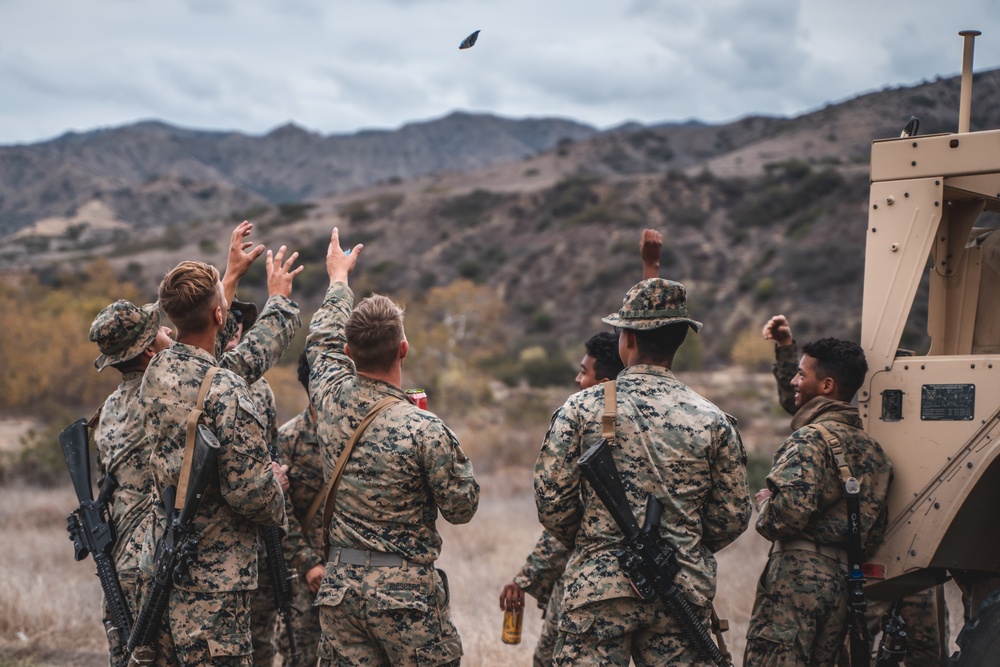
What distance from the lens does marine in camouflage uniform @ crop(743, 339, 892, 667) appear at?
425 cm

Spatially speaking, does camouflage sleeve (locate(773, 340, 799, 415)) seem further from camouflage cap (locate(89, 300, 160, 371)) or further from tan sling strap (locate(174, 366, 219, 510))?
camouflage cap (locate(89, 300, 160, 371))

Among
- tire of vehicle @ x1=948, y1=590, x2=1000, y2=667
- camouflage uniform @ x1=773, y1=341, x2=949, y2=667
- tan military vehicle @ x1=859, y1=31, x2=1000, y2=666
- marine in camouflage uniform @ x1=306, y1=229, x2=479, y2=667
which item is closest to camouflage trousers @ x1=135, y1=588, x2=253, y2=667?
marine in camouflage uniform @ x1=306, y1=229, x2=479, y2=667

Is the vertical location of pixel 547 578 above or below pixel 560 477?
below

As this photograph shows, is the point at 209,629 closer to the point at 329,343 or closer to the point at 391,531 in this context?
the point at 391,531

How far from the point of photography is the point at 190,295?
4.00 metres

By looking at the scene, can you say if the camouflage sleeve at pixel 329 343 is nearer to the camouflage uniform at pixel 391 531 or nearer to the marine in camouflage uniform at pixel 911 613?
the camouflage uniform at pixel 391 531

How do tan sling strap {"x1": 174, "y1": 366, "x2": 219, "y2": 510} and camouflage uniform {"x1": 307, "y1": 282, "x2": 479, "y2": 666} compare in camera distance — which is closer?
camouflage uniform {"x1": 307, "y1": 282, "x2": 479, "y2": 666}

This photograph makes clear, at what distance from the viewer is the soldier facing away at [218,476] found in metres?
3.90

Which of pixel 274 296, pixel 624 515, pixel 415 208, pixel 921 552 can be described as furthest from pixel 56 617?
pixel 415 208

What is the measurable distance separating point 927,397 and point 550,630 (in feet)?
6.84

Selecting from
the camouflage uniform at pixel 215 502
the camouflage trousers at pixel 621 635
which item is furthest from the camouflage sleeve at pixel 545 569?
the camouflage uniform at pixel 215 502

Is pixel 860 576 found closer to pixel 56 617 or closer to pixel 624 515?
pixel 624 515

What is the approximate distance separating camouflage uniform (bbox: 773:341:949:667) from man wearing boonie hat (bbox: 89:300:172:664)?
130 inches

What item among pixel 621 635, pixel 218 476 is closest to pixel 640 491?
pixel 621 635
